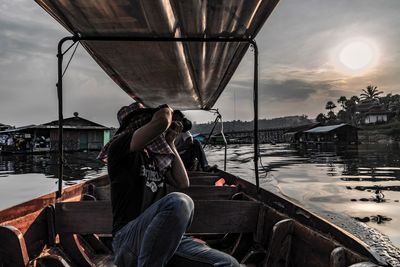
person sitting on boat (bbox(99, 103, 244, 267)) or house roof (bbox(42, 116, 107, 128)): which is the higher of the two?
house roof (bbox(42, 116, 107, 128))

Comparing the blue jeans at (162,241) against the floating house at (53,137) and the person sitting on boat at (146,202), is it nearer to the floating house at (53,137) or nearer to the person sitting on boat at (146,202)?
the person sitting on boat at (146,202)

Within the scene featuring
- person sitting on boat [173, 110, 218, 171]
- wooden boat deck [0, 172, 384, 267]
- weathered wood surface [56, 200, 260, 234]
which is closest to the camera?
wooden boat deck [0, 172, 384, 267]

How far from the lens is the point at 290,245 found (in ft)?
8.72

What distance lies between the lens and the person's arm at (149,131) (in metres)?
1.93

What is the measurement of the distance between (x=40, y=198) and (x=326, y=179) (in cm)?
1629

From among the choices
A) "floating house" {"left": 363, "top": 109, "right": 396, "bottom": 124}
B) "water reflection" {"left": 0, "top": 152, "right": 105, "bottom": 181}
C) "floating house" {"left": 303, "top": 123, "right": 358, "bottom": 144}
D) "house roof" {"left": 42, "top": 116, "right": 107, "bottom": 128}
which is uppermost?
"floating house" {"left": 363, "top": 109, "right": 396, "bottom": 124}

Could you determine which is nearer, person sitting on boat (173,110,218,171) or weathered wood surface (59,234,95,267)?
weathered wood surface (59,234,95,267)

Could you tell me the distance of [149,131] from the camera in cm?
193

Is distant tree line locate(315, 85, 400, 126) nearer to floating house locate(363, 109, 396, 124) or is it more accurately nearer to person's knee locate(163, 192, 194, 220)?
floating house locate(363, 109, 396, 124)

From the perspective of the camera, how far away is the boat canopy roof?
3033 millimetres

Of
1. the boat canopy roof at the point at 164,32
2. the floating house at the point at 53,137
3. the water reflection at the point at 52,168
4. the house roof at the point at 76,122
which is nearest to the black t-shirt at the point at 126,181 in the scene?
the boat canopy roof at the point at 164,32

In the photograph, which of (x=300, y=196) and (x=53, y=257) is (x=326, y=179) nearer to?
(x=300, y=196)

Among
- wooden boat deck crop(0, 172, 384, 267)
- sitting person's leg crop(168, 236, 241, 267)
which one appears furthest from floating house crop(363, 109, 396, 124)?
sitting person's leg crop(168, 236, 241, 267)

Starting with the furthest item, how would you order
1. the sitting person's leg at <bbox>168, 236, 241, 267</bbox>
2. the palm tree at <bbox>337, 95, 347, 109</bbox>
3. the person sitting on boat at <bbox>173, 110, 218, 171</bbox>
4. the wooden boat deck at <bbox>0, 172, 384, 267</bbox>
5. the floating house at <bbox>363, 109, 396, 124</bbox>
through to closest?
the palm tree at <bbox>337, 95, 347, 109</bbox>, the floating house at <bbox>363, 109, 396, 124</bbox>, the person sitting on boat at <bbox>173, 110, 218, 171</bbox>, the wooden boat deck at <bbox>0, 172, 384, 267</bbox>, the sitting person's leg at <bbox>168, 236, 241, 267</bbox>
